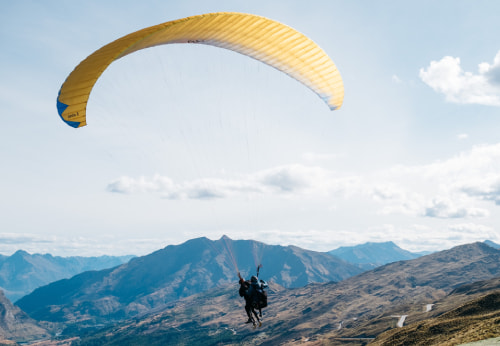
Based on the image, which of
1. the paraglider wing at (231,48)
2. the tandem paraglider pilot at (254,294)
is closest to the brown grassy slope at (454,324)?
the tandem paraglider pilot at (254,294)

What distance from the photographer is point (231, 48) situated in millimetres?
19781

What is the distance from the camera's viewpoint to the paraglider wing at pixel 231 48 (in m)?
15.1

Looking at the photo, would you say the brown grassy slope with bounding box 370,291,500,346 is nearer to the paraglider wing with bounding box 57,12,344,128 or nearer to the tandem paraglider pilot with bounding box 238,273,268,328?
→ the tandem paraglider pilot with bounding box 238,273,268,328

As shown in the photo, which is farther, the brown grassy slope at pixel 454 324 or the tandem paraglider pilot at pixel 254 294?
the brown grassy slope at pixel 454 324

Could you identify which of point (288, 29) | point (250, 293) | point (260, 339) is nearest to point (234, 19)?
point (288, 29)

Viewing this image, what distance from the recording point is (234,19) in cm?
1683

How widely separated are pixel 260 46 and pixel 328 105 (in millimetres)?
5569

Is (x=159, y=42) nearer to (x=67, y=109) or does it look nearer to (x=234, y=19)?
(x=234, y=19)

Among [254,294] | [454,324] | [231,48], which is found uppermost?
[231,48]

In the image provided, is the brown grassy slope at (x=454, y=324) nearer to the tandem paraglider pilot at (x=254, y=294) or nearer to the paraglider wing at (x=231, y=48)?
the tandem paraglider pilot at (x=254, y=294)

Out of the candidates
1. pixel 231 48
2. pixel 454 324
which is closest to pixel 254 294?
pixel 231 48

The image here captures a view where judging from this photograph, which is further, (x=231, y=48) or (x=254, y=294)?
(x=231, y=48)

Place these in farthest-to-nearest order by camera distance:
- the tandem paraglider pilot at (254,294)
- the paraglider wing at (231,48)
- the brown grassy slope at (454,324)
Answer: the brown grassy slope at (454,324), the tandem paraglider pilot at (254,294), the paraglider wing at (231,48)

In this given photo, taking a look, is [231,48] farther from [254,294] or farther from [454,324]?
[454,324]
